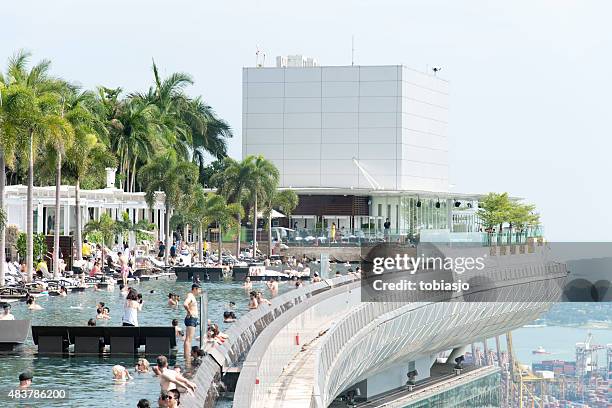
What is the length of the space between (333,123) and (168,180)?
41079 millimetres

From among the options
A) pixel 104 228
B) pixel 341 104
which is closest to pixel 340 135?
pixel 341 104

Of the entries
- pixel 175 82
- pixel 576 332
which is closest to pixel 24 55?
pixel 175 82

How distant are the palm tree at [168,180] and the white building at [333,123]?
38674 millimetres

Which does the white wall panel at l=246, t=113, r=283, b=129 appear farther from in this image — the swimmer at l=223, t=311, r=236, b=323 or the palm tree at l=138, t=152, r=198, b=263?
the swimmer at l=223, t=311, r=236, b=323

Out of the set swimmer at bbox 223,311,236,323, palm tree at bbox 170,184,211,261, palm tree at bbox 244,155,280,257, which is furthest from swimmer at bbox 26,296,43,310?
palm tree at bbox 244,155,280,257

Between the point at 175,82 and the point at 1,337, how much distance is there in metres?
73.3

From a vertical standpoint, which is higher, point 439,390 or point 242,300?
point 242,300

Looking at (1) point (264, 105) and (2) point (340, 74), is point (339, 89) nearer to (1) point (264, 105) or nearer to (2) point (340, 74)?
(2) point (340, 74)

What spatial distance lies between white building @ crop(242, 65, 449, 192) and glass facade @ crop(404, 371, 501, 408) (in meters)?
33.0

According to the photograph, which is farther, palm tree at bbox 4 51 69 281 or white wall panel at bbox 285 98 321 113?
white wall panel at bbox 285 98 321 113

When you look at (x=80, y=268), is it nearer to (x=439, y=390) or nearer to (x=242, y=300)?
(x=242, y=300)

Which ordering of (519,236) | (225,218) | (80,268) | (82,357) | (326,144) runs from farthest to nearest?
(326,144), (519,236), (225,218), (80,268), (82,357)

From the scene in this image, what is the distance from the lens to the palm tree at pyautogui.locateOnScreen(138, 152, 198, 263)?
67125 millimetres

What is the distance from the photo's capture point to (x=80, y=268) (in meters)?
51.1
